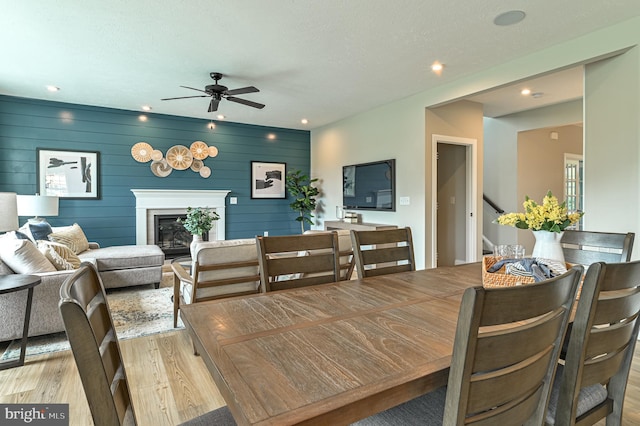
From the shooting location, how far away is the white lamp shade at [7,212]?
2164 millimetres

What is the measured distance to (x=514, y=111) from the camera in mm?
5797

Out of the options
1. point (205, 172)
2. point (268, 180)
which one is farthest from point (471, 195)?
point (205, 172)

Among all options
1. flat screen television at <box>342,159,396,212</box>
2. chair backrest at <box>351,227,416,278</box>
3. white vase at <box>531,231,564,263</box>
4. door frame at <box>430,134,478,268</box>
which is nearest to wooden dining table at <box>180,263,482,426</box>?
chair backrest at <box>351,227,416,278</box>

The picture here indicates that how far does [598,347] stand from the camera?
113 centimetres

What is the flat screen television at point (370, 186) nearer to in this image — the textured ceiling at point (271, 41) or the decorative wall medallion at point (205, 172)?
the textured ceiling at point (271, 41)

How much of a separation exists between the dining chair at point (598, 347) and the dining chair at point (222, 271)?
1.91 m

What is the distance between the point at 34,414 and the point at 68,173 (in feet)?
15.2

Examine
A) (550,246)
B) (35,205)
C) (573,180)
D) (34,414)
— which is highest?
(573,180)

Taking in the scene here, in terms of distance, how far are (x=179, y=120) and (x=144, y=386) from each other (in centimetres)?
498

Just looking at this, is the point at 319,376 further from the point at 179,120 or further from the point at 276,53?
the point at 179,120

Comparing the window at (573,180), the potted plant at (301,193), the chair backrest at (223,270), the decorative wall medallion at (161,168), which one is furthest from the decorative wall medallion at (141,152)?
the window at (573,180)

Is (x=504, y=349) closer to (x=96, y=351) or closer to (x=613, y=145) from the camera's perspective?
(x=96, y=351)

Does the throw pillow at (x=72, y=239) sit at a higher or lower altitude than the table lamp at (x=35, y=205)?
lower

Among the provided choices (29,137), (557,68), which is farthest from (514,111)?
(29,137)
